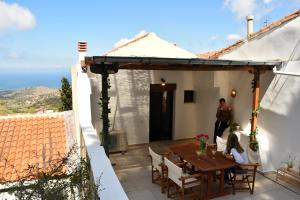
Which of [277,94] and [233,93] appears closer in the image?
[277,94]

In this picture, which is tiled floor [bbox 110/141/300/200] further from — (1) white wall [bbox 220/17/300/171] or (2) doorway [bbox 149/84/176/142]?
(2) doorway [bbox 149/84/176/142]

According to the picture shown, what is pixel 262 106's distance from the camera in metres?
7.66

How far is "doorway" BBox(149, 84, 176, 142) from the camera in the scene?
422 inches

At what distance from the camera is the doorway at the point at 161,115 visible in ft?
35.2

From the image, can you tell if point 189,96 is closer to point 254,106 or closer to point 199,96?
point 199,96

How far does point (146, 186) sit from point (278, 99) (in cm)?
460

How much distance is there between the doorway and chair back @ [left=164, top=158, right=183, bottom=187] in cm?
491

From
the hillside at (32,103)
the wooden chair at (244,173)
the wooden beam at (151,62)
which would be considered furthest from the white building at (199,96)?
the hillside at (32,103)

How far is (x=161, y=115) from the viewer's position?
11.0m

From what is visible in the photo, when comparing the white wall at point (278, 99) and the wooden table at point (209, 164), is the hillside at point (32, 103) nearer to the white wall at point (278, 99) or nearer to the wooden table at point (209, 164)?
the wooden table at point (209, 164)

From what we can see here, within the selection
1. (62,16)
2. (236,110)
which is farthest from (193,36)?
(62,16)

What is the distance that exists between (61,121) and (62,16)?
13500mm

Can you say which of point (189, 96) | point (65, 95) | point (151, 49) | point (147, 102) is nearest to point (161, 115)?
point (147, 102)

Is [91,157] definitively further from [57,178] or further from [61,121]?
[61,121]
